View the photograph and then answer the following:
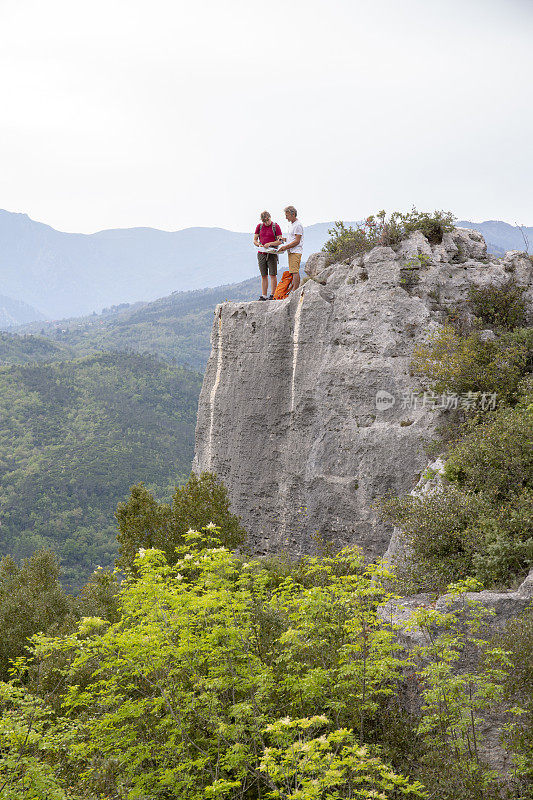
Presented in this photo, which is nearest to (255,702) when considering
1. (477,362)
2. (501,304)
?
(477,362)

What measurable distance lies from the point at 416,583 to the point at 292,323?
821 centimetres

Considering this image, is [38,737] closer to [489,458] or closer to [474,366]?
[489,458]

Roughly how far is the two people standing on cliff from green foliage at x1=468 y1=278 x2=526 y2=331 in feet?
14.3

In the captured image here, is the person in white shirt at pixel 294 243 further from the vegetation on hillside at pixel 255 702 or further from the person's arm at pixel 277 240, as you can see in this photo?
the vegetation on hillside at pixel 255 702

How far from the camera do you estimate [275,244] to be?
1493cm

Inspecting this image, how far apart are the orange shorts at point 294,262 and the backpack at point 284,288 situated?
0.66 ft

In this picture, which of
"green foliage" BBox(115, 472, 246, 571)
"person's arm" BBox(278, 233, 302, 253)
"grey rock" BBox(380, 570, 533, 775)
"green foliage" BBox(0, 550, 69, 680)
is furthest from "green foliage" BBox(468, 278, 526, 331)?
"green foliage" BBox(0, 550, 69, 680)

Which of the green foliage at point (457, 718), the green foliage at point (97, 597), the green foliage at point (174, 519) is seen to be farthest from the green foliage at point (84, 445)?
the green foliage at point (457, 718)

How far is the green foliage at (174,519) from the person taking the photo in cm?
1322

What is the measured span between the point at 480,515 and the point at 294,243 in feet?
29.2

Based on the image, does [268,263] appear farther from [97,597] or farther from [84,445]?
[84,445]

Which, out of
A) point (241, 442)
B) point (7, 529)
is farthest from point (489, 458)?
point (7, 529)

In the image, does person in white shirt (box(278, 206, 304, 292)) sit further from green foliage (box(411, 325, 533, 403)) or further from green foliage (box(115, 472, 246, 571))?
green foliage (box(115, 472, 246, 571))

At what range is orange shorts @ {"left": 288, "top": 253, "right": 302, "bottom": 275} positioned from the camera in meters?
15.4
